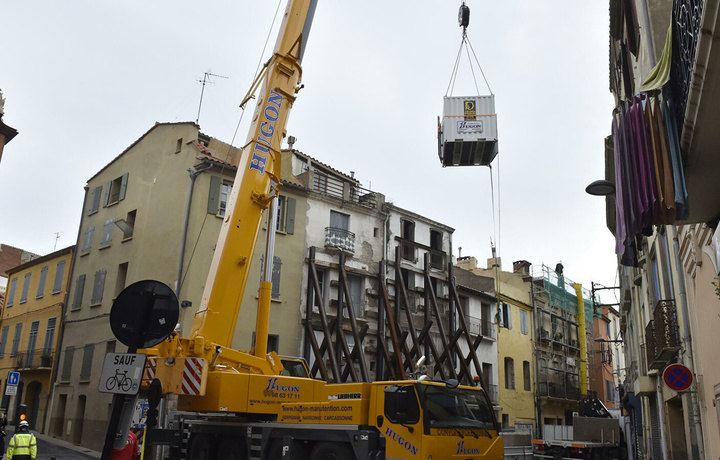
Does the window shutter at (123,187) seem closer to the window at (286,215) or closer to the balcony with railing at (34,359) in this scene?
the window at (286,215)

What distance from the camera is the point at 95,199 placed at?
29203mm

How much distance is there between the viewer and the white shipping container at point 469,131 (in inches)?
797

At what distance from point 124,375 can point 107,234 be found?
909 inches

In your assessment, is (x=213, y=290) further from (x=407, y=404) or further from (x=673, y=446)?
(x=673, y=446)

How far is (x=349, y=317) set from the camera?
25.8m

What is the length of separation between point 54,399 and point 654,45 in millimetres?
25683

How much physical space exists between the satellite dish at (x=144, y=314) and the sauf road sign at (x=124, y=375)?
0.19 m

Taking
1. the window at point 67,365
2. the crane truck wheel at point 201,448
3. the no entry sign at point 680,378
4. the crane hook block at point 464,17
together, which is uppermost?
the crane hook block at point 464,17

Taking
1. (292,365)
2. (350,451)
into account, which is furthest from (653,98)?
(292,365)

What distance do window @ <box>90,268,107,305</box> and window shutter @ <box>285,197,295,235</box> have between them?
7744 millimetres

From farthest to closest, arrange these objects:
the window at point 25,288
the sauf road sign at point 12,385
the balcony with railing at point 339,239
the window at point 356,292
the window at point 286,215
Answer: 1. the window at point 25,288
2. the window at point 356,292
3. the balcony with railing at point 339,239
4. the window at point 286,215
5. the sauf road sign at point 12,385

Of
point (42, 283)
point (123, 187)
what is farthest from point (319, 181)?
point (42, 283)

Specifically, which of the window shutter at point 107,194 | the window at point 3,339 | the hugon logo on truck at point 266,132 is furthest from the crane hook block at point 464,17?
the window at point 3,339

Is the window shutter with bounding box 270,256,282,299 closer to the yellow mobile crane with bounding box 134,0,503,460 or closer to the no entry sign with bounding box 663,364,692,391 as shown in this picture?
the yellow mobile crane with bounding box 134,0,503,460
